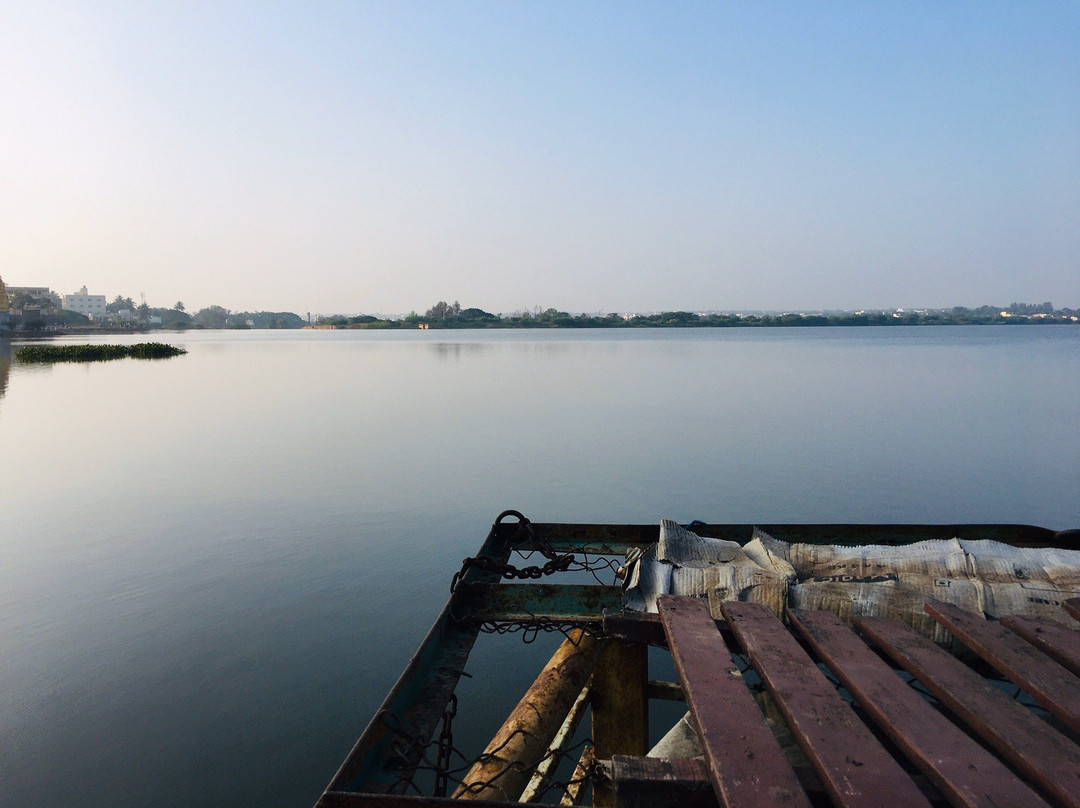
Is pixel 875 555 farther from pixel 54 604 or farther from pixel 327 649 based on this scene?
pixel 54 604

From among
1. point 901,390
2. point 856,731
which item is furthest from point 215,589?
point 901,390

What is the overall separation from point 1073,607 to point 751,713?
1.86 meters

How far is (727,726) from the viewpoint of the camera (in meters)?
2.10

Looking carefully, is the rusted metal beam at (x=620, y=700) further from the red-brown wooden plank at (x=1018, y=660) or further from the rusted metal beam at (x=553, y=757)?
the red-brown wooden plank at (x=1018, y=660)

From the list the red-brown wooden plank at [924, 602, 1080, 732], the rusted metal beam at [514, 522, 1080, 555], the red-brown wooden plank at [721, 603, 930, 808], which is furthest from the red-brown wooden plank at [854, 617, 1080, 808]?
the rusted metal beam at [514, 522, 1080, 555]

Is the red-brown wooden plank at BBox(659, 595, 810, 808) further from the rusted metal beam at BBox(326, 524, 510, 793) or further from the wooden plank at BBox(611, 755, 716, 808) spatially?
the rusted metal beam at BBox(326, 524, 510, 793)

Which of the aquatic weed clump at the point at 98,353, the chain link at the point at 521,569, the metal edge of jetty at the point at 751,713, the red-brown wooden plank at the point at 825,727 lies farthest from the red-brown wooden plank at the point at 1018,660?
the aquatic weed clump at the point at 98,353

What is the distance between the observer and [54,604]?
614 centimetres

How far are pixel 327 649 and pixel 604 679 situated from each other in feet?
7.93

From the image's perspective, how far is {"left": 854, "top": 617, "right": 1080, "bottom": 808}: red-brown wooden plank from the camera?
1.87 meters

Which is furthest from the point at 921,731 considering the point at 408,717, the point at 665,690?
the point at 665,690

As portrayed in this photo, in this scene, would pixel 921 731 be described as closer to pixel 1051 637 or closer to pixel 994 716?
pixel 994 716

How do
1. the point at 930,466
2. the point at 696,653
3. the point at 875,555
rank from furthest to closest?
1. the point at 930,466
2. the point at 875,555
3. the point at 696,653

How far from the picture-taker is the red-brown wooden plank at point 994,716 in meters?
1.87
